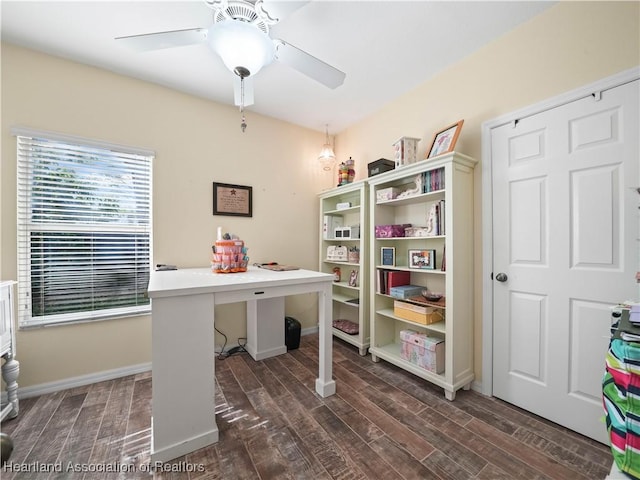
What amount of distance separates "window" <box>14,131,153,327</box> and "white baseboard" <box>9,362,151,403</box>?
0.46m

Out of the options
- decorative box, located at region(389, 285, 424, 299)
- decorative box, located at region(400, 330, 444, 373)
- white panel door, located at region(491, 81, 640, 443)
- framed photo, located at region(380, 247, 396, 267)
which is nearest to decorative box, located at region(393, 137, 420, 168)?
white panel door, located at region(491, 81, 640, 443)

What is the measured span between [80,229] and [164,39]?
1.65 metres

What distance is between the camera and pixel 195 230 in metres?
2.63

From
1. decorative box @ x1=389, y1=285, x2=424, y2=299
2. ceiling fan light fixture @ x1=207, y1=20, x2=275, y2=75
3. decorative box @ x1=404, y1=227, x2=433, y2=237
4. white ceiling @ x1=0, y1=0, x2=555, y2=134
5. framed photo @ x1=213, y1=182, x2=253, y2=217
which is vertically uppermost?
white ceiling @ x1=0, y1=0, x2=555, y2=134

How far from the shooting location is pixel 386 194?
2506 mm

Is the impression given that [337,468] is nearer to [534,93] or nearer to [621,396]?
[621,396]

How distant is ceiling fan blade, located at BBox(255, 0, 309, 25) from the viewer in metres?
1.24

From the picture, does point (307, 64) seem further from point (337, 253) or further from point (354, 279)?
point (354, 279)

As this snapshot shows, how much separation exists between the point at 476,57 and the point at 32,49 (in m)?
3.36

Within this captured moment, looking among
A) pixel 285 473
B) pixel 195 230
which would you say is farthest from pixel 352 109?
pixel 285 473

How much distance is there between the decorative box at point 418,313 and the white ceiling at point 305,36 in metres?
2.01

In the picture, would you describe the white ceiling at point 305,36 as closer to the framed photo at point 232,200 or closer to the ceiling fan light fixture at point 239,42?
the ceiling fan light fixture at point 239,42

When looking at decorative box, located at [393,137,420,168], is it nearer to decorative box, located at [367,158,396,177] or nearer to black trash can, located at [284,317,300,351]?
decorative box, located at [367,158,396,177]

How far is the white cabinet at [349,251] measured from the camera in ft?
8.85
